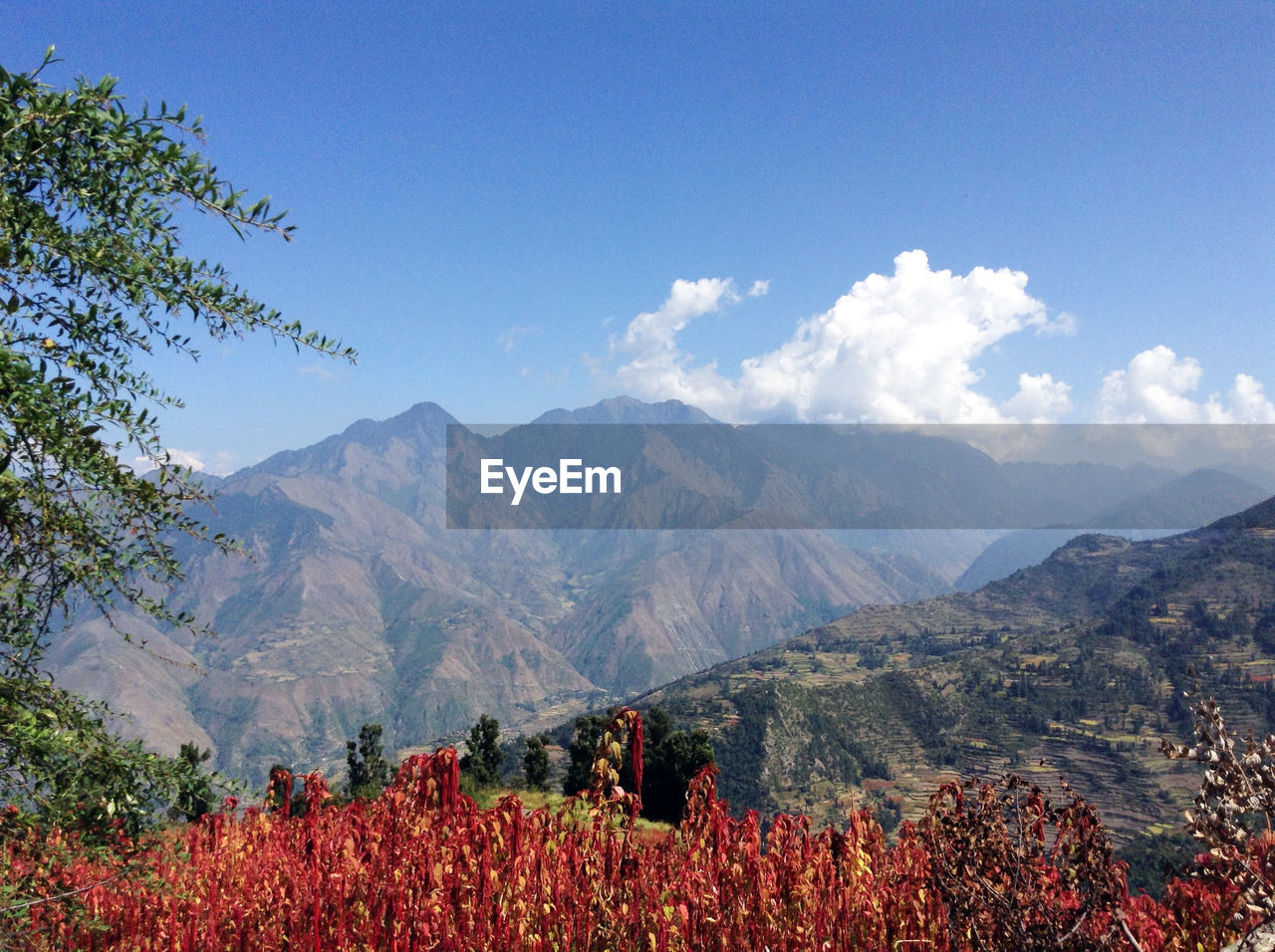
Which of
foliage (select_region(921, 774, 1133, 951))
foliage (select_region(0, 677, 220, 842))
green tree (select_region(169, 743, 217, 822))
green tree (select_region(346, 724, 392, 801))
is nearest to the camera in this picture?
foliage (select_region(0, 677, 220, 842))

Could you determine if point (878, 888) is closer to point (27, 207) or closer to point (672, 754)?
point (27, 207)

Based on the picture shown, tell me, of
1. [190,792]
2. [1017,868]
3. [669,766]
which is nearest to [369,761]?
[669,766]

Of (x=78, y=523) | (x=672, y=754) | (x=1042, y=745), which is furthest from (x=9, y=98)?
(x=1042, y=745)

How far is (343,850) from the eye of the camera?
6.02m

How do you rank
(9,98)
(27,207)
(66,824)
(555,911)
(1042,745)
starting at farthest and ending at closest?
(1042,745) → (555,911) → (66,824) → (27,207) → (9,98)

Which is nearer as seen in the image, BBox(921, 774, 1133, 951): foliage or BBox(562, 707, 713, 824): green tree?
BBox(921, 774, 1133, 951): foliage

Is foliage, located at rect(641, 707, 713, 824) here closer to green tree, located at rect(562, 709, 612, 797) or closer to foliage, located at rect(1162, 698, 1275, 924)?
green tree, located at rect(562, 709, 612, 797)

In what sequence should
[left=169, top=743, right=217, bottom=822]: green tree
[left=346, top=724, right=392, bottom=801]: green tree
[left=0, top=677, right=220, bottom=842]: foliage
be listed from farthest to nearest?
[left=346, top=724, right=392, bottom=801]: green tree < [left=169, top=743, right=217, bottom=822]: green tree < [left=0, top=677, right=220, bottom=842]: foliage

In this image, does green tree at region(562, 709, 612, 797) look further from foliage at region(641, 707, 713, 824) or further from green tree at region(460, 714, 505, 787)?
green tree at region(460, 714, 505, 787)

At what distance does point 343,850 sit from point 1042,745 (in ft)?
745

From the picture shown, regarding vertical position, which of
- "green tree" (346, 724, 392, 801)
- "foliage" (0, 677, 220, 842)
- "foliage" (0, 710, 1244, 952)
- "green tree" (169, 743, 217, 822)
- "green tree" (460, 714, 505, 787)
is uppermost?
"foliage" (0, 677, 220, 842)

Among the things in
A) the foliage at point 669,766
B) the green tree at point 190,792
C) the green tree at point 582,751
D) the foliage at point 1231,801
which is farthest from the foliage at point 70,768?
the foliage at point 669,766

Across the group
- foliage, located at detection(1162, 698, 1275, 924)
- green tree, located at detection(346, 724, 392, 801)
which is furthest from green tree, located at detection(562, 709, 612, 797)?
foliage, located at detection(1162, 698, 1275, 924)

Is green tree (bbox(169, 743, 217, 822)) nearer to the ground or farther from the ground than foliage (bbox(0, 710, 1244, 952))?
farther from the ground
